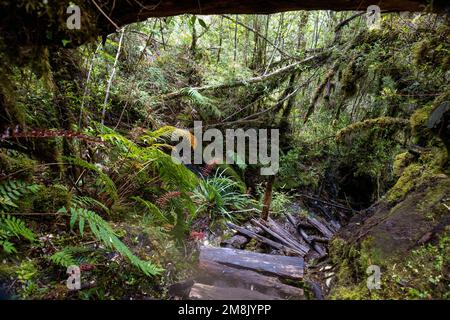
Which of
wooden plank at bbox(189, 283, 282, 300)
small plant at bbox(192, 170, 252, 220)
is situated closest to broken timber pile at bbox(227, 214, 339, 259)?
small plant at bbox(192, 170, 252, 220)

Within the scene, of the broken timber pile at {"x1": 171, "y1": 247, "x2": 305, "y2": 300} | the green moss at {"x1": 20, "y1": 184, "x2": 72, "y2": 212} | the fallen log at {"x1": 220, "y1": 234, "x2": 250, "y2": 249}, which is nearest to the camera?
the broken timber pile at {"x1": 171, "y1": 247, "x2": 305, "y2": 300}

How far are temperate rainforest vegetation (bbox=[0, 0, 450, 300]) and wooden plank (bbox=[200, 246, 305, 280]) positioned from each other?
24 millimetres

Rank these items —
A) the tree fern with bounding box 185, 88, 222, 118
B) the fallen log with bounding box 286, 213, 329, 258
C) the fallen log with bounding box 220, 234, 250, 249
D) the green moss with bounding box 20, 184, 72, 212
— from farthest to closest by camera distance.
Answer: the tree fern with bounding box 185, 88, 222, 118, the fallen log with bounding box 286, 213, 329, 258, the fallen log with bounding box 220, 234, 250, 249, the green moss with bounding box 20, 184, 72, 212

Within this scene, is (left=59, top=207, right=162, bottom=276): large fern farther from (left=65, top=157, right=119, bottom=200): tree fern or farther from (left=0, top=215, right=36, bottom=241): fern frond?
(left=65, top=157, right=119, bottom=200): tree fern

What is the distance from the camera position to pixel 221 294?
199 cm

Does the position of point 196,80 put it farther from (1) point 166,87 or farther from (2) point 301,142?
(2) point 301,142

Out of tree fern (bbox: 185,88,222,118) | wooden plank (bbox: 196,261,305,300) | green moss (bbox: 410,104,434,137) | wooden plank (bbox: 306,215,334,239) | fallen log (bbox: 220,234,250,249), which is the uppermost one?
tree fern (bbox: 185,88,222,118)

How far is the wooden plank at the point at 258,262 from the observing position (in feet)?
8.47

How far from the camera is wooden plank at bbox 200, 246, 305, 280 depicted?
258cm

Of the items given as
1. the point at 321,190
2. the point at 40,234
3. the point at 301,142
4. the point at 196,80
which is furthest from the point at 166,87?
the point at 40,234

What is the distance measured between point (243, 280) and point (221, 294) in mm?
498

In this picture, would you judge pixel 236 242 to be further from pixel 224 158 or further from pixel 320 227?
pixel 224 158

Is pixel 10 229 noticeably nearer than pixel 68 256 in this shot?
Yes

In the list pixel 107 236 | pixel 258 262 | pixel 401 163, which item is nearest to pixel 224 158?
pixel 401 163
